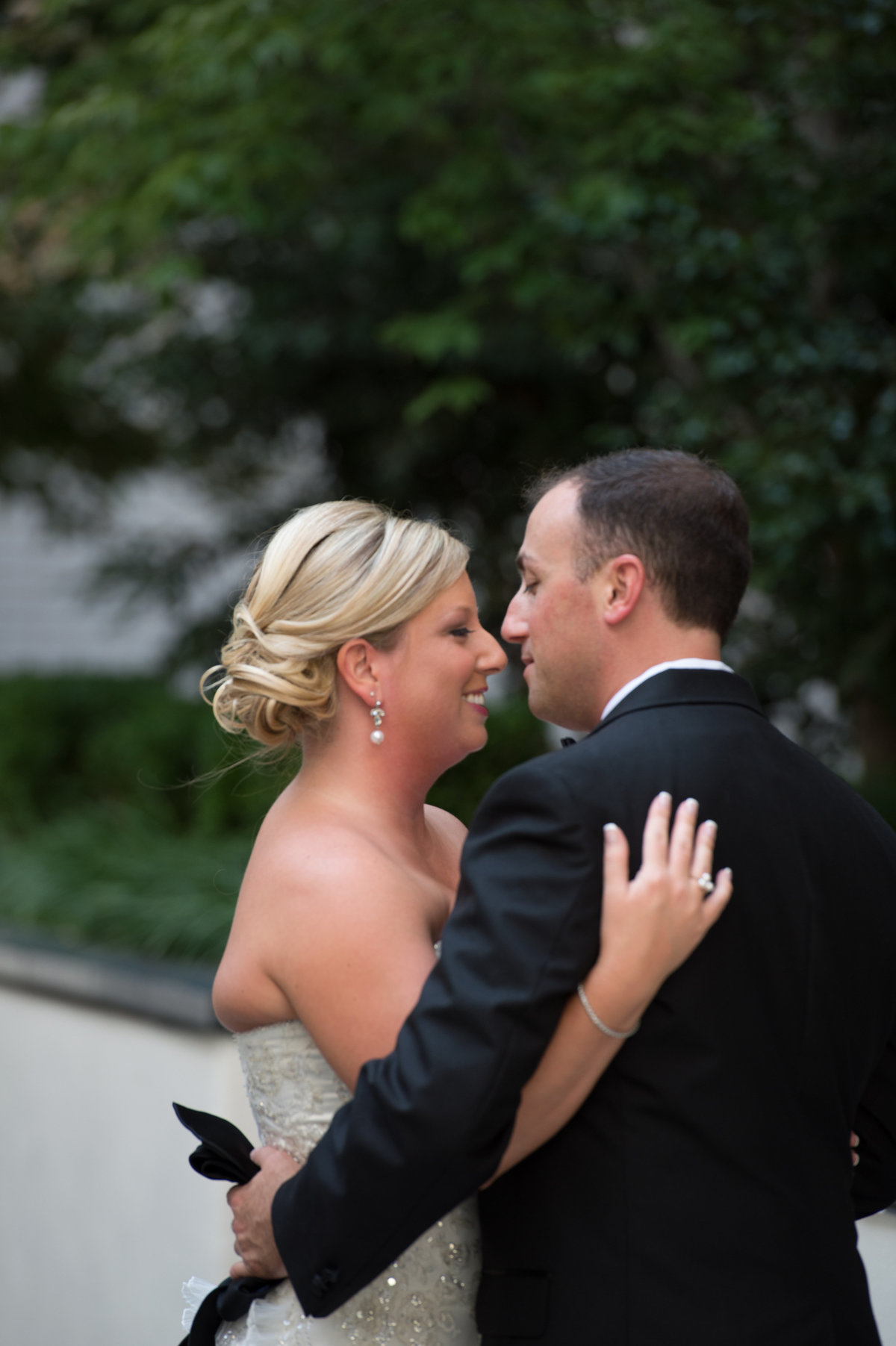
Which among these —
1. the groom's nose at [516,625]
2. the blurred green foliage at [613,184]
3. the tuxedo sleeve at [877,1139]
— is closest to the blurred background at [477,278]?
the blurred green foliage at [613,184]

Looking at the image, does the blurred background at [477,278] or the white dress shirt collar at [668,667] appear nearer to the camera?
the white dress shirt collar at [668,667]

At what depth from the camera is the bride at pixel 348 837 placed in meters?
2.22

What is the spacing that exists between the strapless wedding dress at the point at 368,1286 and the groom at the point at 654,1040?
0.75 ft

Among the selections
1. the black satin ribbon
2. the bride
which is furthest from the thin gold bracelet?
the black satin ribbon

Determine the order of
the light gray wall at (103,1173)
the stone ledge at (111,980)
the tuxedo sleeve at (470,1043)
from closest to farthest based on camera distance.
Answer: the tuxedo sleeve at (470,1043), the light gray wall at (103,1173), the stone ledge at (111,980)

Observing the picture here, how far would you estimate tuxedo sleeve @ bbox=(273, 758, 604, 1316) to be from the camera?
6.07ft

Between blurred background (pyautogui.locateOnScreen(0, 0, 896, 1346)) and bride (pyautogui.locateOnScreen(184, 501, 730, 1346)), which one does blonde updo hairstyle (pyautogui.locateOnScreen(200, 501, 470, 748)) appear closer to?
bride (pyautogui.locateOnScreen(184, 501, 730, 1346))

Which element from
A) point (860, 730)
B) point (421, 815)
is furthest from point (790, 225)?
point (421, 815)

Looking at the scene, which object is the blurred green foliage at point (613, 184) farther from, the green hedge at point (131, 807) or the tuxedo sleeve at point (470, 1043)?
the tuxedo sleeve at point (470, 1043)

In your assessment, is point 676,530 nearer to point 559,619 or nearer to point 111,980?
point 559,619

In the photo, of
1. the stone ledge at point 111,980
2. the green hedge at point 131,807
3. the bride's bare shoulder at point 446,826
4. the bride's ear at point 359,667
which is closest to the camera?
the bride's ear at point 359,667

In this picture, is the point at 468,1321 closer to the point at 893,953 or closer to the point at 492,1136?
the point at 492,1136

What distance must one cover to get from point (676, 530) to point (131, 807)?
6473 mm

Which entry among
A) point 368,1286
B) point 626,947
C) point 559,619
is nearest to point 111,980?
point 368,1286
